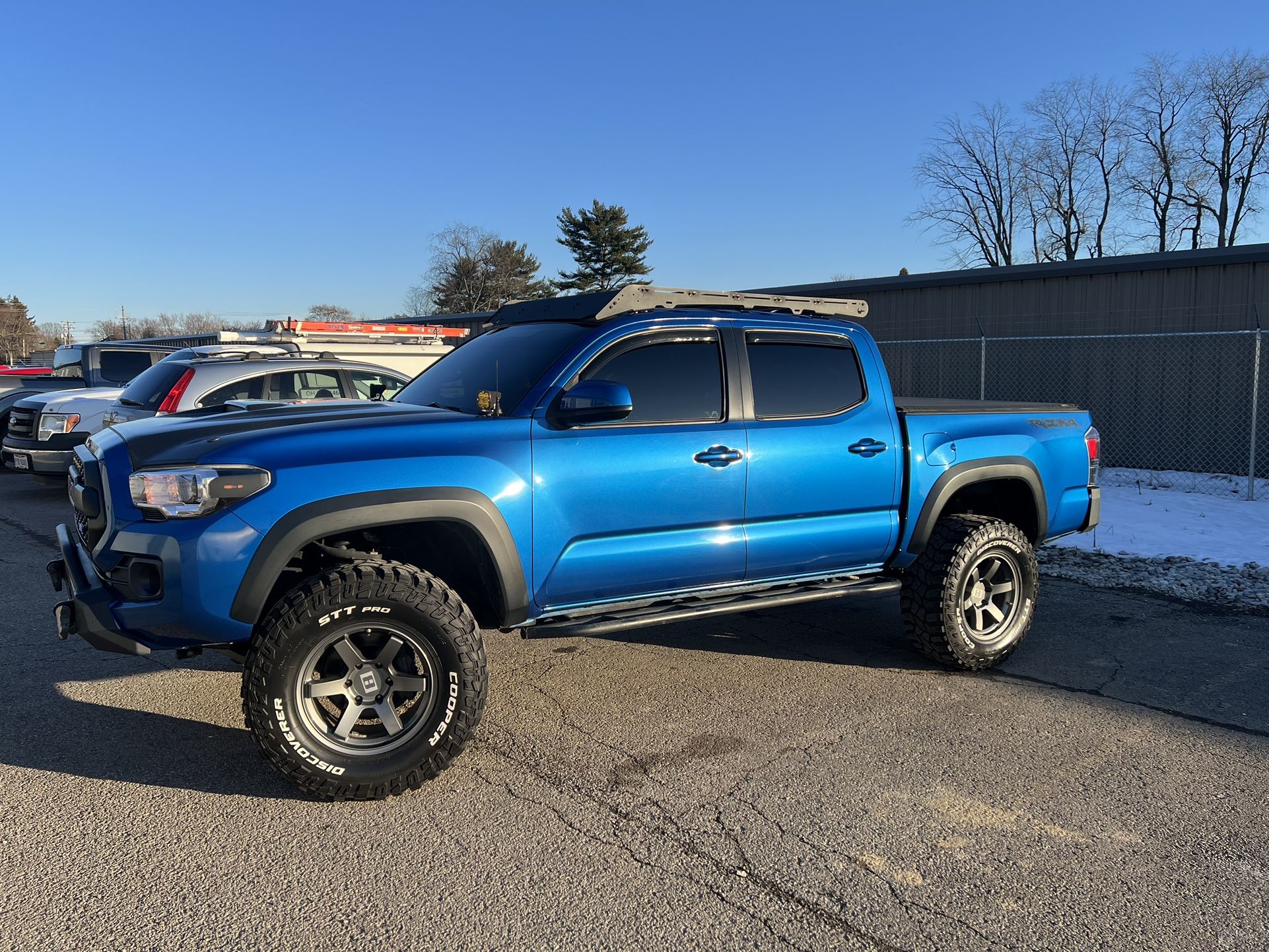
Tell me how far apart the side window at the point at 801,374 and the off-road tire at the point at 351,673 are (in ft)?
6.22

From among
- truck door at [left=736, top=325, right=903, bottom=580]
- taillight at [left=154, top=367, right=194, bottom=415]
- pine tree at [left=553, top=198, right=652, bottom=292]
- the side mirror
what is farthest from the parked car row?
pine tree at [left=553, top=198, right=652, bottom=292]

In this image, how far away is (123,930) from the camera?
2650 millimetres

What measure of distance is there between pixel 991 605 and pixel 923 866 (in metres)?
2.45

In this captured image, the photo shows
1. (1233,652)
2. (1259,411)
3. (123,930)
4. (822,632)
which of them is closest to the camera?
(123,930)

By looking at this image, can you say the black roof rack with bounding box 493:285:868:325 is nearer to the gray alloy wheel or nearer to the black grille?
the gray alloy wheel

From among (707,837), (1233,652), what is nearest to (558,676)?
(707,837)

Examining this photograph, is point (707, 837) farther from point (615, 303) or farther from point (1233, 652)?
point (1233, 652)

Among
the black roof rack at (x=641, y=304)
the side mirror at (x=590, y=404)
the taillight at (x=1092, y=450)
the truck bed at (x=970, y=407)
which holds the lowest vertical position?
the taillight at (x=1092, y=450)

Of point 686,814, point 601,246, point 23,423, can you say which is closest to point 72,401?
point 23,423

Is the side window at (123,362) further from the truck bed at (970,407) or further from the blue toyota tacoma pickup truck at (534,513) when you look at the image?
the truck bed at (970,407)

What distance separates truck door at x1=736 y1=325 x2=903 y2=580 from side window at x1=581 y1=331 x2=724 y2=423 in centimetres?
20

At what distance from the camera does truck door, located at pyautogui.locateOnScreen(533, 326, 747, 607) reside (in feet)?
13.0

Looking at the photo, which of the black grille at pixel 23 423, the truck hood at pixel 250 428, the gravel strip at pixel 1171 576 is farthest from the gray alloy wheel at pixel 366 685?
the black grille at pixel 23 423

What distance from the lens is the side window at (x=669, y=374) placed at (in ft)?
14.1
